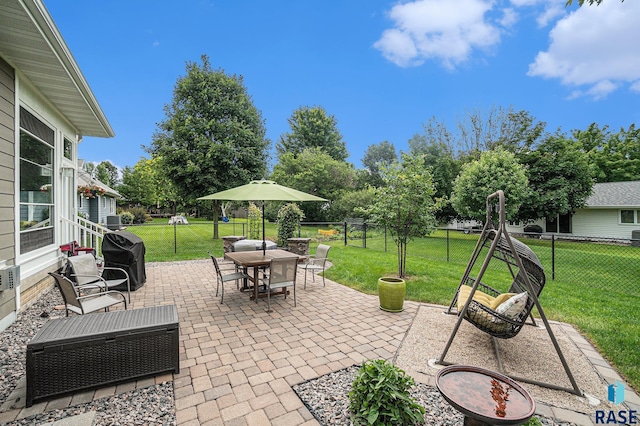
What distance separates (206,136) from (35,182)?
8.28m

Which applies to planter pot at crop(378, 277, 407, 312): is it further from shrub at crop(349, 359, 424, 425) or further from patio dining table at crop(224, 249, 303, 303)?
shrub at crop(349, 359, 424, 425)

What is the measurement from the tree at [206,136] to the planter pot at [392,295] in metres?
9.62

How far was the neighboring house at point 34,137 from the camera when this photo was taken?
10.8 feet

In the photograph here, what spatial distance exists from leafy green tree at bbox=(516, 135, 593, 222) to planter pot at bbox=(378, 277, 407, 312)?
14386 millimetres

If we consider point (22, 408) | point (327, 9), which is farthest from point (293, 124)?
point (22, 408)

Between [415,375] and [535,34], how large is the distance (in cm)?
1747

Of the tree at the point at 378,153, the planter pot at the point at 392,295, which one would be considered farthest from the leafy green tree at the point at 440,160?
the planter pot at the point at 392,295

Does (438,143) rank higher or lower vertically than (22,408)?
higher

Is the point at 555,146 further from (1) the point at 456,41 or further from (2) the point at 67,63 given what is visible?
(2) the point at 67,63

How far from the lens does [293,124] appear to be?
39344 mm

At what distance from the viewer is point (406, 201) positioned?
6641 mm

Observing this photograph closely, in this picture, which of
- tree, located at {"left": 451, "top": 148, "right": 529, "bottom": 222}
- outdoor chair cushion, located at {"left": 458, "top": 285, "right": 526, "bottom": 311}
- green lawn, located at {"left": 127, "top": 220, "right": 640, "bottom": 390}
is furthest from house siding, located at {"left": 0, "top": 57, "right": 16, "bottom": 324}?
tree, located at {"left": 451, "top": 148, "right": 529, "bottom": 222}

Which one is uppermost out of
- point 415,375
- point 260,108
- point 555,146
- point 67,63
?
point 260,108

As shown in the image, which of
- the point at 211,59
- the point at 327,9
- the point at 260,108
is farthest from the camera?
the point at 260,108
